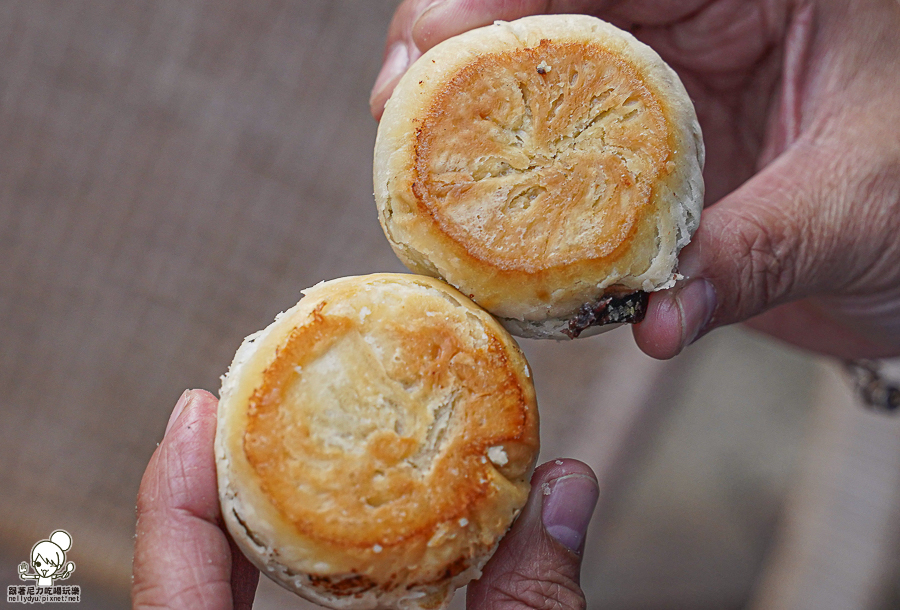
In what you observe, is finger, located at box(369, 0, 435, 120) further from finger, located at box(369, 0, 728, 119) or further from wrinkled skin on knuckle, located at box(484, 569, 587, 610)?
wrinkled skin on knuckle, located at box(484, 569, 587, 610)

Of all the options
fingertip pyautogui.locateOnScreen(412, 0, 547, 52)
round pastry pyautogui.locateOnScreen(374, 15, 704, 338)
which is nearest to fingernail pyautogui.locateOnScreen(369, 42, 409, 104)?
fingertip pyautogui.locateOnScreen(412, 0, 547, 52)

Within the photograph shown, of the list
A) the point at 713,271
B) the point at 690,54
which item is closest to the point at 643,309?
the point at 713,271

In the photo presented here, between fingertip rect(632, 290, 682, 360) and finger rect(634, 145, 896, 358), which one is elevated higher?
finger rect(634, 145, 896, 358)

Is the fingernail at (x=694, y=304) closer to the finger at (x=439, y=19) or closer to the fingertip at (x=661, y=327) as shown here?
the fingertip at (x=661, y=327)

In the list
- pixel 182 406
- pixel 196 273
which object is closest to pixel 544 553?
pixel 182 406

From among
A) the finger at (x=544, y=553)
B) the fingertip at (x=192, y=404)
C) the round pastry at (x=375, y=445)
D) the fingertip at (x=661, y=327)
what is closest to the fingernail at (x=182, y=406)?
the fingertip at (x=192, y=404)

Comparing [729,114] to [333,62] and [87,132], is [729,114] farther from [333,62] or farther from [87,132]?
[87,132]
